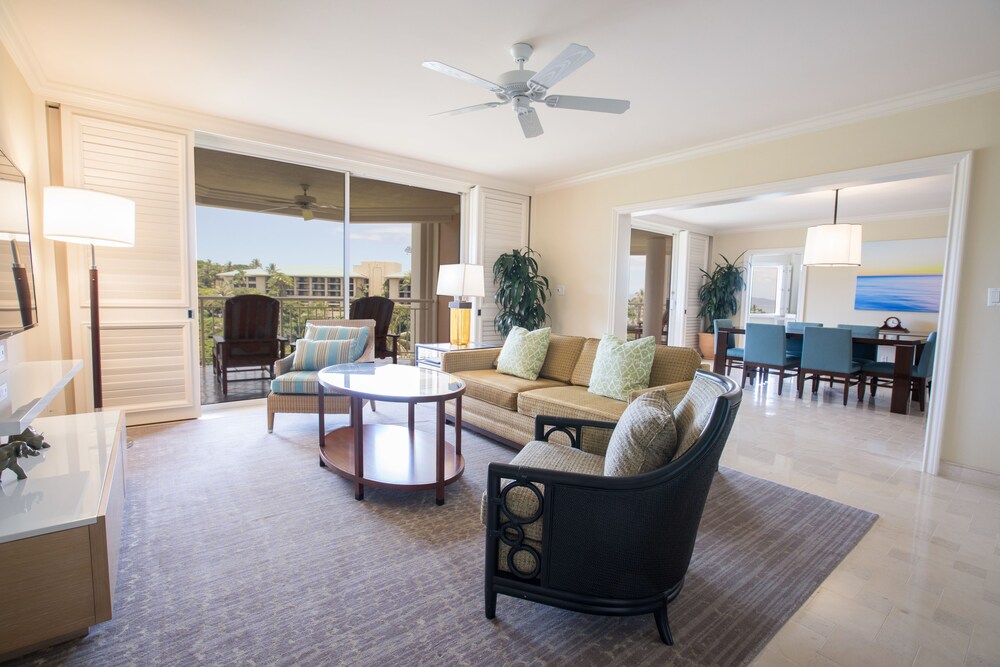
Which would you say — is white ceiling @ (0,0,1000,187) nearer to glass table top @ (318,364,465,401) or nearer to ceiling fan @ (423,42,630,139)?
ceiling fan @ (423,42,630,139)

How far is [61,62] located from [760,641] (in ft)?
15.8

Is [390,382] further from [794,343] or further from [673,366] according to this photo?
[794,343]

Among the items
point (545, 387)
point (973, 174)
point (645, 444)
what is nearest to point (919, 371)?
point (973, 174)

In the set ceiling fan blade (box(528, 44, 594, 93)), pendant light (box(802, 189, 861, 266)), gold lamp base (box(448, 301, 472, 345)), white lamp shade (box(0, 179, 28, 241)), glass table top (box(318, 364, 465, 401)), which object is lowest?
glass table top (box(318, 364, 465, 401))

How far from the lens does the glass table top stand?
8.08 ft

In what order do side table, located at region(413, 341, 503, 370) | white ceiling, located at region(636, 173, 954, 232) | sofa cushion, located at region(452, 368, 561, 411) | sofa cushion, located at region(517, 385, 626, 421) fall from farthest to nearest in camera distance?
white ceiling, located at region(636, 173, 954, 232)
side table, located at region(413, 341, 503, 370)
sofa cushion, located at region(452, 368, 561, 411)
sofa cushion, located at region(517, 385, 626, 421)

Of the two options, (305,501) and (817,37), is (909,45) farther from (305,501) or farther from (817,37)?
(305,501)

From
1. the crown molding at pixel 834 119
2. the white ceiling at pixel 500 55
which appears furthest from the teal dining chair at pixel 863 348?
the white ceiling at pixel 500 55

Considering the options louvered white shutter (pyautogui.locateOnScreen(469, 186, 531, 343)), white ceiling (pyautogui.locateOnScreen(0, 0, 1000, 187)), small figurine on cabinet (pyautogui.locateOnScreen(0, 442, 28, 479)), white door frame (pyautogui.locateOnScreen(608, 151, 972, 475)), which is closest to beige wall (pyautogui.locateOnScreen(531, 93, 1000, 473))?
white door frame (pyautogui.locateOnScreen(608, 151, 972, 475))

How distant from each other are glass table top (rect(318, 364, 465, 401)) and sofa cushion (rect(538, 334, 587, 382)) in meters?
1.01

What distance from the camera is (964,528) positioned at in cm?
237

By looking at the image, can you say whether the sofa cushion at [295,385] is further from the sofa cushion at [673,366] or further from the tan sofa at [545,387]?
the sofa cushion at [673,366]

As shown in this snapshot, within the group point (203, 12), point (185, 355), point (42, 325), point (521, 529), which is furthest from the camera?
point (185, 355)

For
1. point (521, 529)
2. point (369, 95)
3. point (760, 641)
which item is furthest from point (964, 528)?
point (369, 95)
